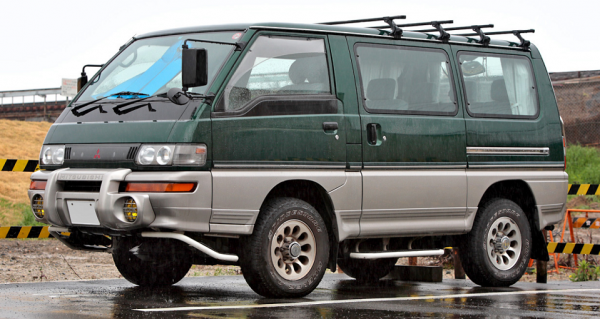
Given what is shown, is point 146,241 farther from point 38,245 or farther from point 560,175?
point 38,245

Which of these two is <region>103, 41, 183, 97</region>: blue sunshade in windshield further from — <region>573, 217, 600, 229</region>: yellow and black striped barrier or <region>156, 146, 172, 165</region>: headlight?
<region>573, 217, 600, 229</region>: yellow and black striped barrier

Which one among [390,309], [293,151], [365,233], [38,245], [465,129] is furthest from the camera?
Result: [38,245]

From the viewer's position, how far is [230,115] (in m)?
7.57

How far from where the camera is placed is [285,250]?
7.90m

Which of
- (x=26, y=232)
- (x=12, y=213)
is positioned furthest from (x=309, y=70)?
(x=12, y=213)

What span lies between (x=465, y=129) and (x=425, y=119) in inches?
22.2

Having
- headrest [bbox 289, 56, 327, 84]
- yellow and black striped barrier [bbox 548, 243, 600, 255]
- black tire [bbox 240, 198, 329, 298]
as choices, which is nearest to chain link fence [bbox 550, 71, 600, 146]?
yellow and black striped barrier [bbox 548, 243, 600, 255]

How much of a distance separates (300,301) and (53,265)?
526cm

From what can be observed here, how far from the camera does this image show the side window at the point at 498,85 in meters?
9.55

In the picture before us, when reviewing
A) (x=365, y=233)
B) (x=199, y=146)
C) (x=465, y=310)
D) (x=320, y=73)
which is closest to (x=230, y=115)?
(x=199, y=146)

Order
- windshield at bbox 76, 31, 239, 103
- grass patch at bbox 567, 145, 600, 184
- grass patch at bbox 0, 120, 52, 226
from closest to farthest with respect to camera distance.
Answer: windshield at bbox 76, 31, 239, 103
grass patch at bbox 0, 120, 52, 226
grass patch at bbox 567, 145, 600, 184

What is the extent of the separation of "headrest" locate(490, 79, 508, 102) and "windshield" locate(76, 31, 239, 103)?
10.2 feet

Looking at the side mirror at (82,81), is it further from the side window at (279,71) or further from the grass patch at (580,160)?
the grass patch at (580,160)

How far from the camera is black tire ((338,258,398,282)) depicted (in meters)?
10.4
